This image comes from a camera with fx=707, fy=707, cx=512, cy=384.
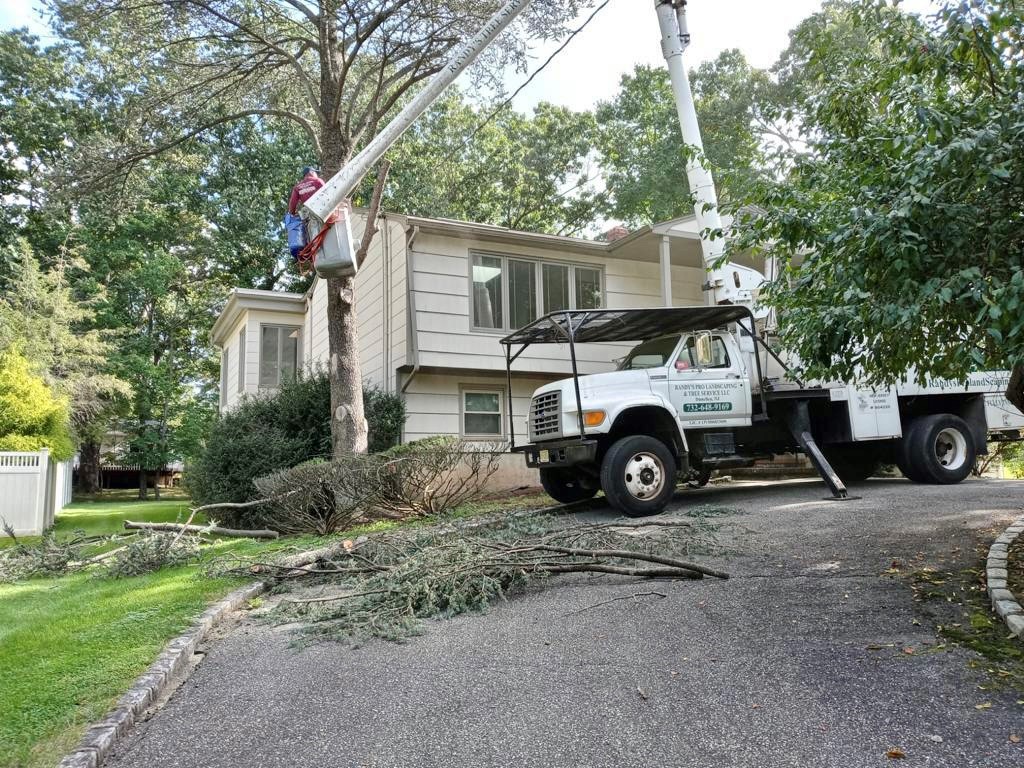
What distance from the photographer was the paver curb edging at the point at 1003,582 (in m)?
4.22

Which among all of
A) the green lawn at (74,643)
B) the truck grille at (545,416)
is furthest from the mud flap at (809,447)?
the green lawn at (74,643)

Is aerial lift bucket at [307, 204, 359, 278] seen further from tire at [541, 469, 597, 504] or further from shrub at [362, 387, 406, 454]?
shrub at [362, 387, 406, 454]

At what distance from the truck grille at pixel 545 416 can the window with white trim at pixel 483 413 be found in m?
4.41

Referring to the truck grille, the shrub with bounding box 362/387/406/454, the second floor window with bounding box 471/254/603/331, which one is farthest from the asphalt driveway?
the second floor window with bounding box 471/254/603/331

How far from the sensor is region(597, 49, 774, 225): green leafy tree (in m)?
25.3

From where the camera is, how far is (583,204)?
3002 centimetres

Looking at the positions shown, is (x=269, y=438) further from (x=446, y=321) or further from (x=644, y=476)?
(x=644, y=476)

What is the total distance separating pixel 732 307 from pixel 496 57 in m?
6.45

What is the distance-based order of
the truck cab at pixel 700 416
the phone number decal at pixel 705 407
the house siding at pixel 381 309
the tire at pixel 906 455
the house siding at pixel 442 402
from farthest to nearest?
the house siding at pixel 381 309
the house siding at pixel 442 402
the tire at pixel 906 455
the phone number decal at pixel 705 407
the truck cab at pixel 700 416

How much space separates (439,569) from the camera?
19.3 ft

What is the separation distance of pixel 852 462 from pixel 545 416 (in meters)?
6.02

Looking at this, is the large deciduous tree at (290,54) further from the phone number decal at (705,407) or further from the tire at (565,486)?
the phone number decal at (705,407)

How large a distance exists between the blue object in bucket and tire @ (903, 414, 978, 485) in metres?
9.49

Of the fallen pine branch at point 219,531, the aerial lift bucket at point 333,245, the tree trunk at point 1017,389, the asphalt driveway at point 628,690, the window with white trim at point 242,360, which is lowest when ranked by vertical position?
the asphalt driveway at point 628,690
